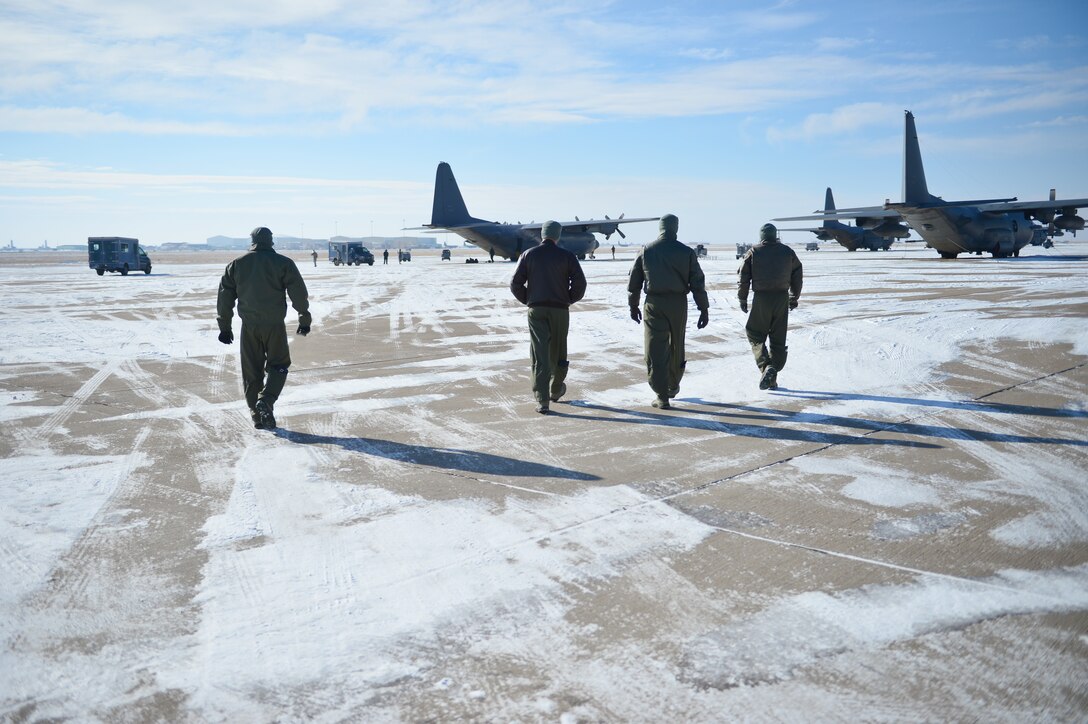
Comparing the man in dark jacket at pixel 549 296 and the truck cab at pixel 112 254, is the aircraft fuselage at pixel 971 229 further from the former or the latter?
the truck cab at pixel 112 254

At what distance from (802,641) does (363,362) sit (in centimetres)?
808

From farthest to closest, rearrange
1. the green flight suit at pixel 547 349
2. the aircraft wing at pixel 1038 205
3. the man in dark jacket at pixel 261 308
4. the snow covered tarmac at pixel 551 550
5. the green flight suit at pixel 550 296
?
the aircraft wing at pixel 1038 205, the green flight suit at pixel 550 296, the green flight suit at pixel 547 349, the man in dark jacket at pixel 261 308, the snow covered tarmac at pixel 551 550

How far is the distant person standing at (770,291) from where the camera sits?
26.3ft

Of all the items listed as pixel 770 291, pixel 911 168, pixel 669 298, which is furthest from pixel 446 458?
pixel 911 168

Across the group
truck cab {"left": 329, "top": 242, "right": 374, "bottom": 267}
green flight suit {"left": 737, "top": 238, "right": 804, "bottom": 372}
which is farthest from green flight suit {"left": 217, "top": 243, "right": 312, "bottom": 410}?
truck cab {"left": 329, "top": 242, "right": 374, "bottom": 267}

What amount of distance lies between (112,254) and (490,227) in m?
21.9

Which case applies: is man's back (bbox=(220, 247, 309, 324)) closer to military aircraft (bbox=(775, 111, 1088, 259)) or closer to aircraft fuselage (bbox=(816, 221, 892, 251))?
military aircraft (bbox=(775, 111, 1088, 259))

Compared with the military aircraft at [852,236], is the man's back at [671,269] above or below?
below

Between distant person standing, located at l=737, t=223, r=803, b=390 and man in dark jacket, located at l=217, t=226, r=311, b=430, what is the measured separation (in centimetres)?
481

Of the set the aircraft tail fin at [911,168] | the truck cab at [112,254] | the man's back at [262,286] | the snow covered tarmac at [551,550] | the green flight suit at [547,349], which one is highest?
the aircraft tail fin at [911,168]

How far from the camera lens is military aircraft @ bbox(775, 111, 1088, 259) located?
3244 cm

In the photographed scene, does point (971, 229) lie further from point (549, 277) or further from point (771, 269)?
point (549, 277)

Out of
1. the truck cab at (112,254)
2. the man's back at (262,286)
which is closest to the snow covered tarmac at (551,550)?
the man's back at (262,286)

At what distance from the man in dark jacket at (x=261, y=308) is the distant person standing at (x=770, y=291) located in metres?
4.81
